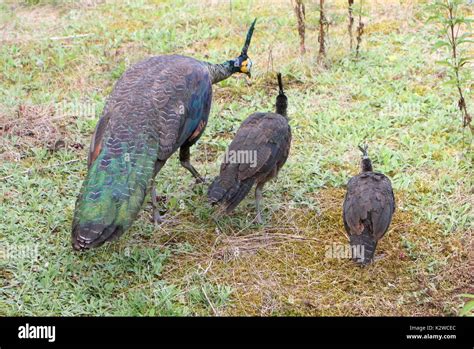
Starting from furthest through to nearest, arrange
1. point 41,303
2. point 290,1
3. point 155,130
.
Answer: point 290,1, point 155,130, point 41,303

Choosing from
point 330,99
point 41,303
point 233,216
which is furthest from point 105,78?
point 41,303

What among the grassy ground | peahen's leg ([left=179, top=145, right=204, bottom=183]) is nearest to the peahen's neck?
the grassy ground

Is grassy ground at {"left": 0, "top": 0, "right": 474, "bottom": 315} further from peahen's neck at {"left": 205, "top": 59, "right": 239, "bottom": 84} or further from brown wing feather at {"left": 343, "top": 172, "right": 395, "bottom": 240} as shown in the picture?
peahen's neck at {"left": 205, "top": 59, "right": 239, "bottom": 84}

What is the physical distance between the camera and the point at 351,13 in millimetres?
8664

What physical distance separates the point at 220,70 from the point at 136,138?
201 cm

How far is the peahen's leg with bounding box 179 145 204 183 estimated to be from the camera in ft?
21.3

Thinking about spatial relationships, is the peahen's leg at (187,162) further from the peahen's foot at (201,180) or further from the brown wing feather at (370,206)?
the brown wing feather at (370,206)

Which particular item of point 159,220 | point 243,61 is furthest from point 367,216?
point 243,61

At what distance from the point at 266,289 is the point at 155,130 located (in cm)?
156

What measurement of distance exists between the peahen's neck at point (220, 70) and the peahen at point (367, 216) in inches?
89.4

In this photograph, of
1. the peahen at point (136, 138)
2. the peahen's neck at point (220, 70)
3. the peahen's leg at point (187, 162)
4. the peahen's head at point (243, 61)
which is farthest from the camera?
the peahen's head at point (243, 61)

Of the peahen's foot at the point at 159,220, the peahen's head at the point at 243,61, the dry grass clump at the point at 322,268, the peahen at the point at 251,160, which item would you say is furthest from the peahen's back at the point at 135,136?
the peahen's head at the point at 243,61

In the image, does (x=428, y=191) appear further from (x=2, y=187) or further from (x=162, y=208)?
(x=2, y=187)

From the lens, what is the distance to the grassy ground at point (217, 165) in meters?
5.19
